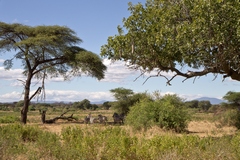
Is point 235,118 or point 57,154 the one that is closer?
point 57,154

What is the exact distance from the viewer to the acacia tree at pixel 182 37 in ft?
32.7

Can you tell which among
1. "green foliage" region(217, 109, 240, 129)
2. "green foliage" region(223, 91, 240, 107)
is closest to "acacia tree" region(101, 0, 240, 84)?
"green foliage" region(217, 109, 240, 129)

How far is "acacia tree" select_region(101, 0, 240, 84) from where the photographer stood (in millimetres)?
9961

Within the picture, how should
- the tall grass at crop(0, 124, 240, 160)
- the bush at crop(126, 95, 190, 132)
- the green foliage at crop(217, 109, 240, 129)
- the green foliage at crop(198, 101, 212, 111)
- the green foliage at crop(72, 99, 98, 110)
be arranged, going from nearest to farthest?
the tall grass at crop(0, 124, 240, 160) → the bush at crop(126, 95, 190, 132) → the green foliage at crop(217, 109, 240, 129) → the green foliage at crop(198, 101, 212, 111) → the green foliage at crop(72, 99, 98, 110)

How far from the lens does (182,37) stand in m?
10.4

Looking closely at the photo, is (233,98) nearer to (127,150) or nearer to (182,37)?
(182,37)

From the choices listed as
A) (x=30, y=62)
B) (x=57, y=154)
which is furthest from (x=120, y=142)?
(x=30, y=62)

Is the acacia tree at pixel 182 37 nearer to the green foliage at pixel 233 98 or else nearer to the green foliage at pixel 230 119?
the green foliage at pixel 230 119

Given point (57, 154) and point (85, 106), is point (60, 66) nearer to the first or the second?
point (57, 154)

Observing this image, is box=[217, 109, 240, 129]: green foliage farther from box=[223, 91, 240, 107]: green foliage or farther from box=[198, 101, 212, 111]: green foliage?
box=[198, 101, 212, 111]: green foliage

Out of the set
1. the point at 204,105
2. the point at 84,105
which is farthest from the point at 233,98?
the point at 84,105

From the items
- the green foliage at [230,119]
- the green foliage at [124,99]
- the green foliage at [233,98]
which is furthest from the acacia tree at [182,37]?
the green foliage at [233,98]

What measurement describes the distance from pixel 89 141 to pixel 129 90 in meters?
24.4

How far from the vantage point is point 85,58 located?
22.2 metres
